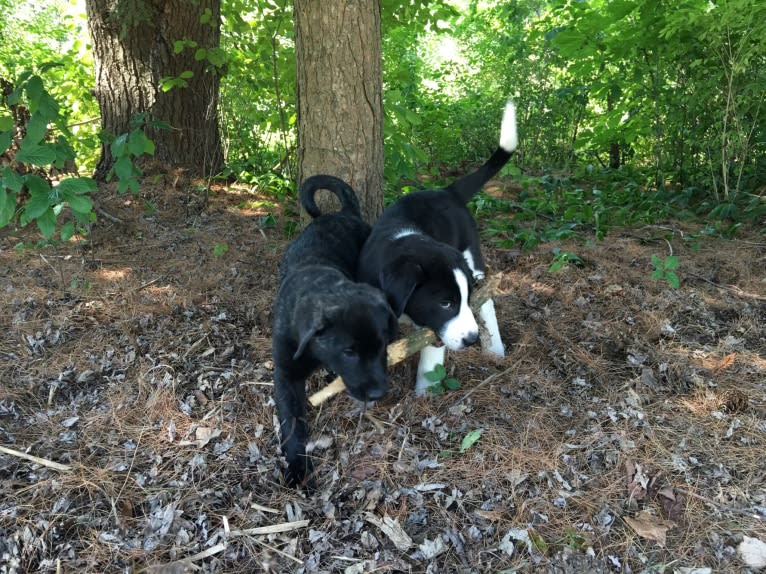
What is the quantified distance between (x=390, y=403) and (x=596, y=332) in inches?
63.8

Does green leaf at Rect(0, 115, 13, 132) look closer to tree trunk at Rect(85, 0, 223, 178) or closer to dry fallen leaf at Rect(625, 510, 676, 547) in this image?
tree trunk at Rect(85, 0, 223, 178)

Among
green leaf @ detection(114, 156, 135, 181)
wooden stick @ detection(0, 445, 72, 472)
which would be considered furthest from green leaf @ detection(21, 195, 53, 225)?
wooden stick @ detection(0, 445, 72, 472)

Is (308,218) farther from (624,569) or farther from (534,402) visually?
(624,569)

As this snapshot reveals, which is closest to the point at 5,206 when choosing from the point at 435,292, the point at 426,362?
the point at 435,292

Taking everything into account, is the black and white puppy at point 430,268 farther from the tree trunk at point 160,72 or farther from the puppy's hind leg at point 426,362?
the tree trunk at point 160,72

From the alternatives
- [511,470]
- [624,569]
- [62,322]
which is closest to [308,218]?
[62,322]

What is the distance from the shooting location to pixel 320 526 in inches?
98.3

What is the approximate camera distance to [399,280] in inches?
124

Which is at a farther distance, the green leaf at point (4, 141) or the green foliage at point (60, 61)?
the green foliage at point (60, 61)

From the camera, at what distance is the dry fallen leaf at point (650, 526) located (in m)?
2.36

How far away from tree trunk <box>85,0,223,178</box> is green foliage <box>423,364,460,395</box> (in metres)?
4.38

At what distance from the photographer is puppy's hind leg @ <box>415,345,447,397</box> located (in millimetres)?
3376

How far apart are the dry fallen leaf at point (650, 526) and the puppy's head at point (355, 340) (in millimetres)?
1290

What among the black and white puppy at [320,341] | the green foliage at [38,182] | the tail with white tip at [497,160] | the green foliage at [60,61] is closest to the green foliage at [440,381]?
the black and white puppy at [320,341]
